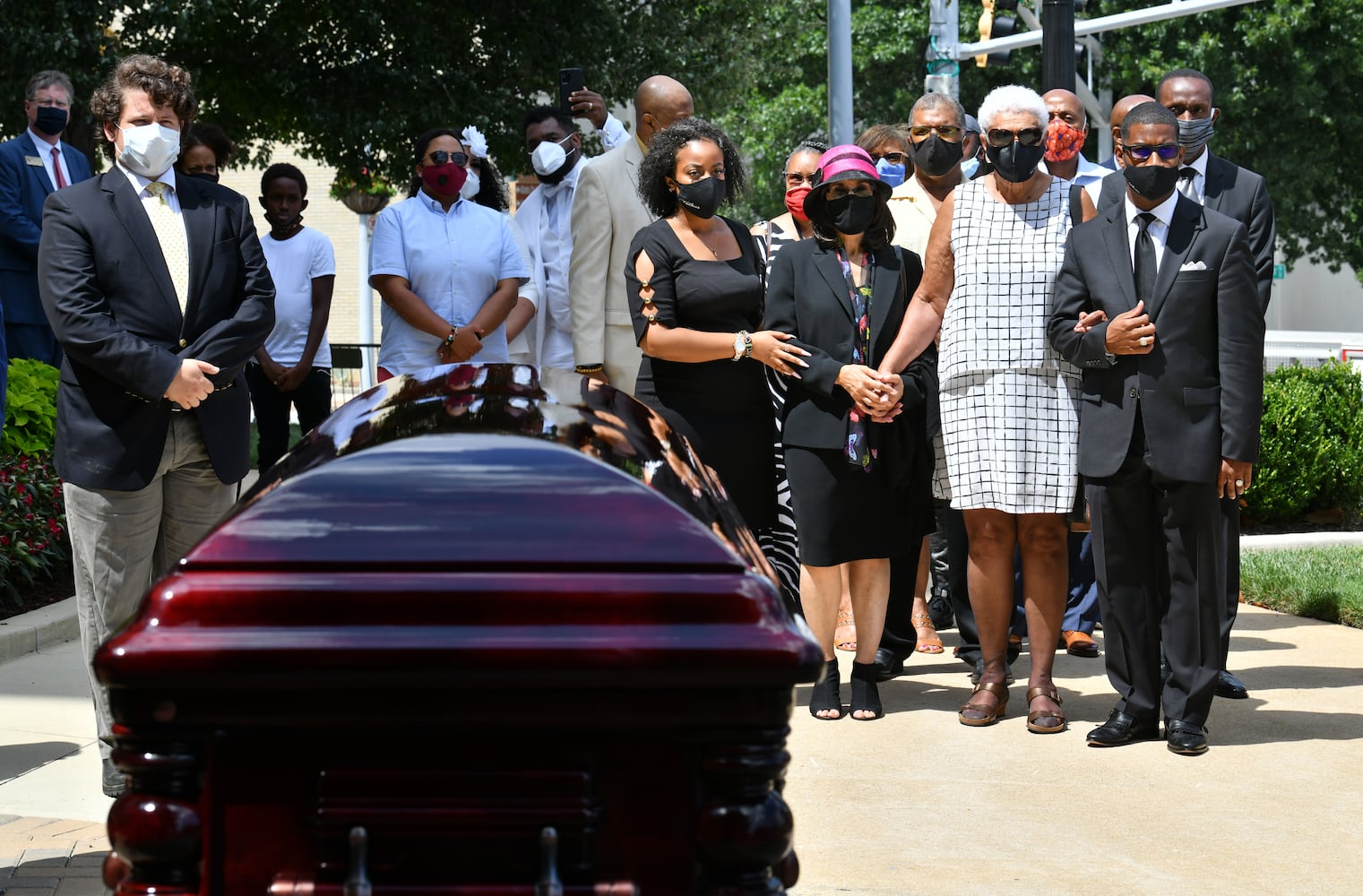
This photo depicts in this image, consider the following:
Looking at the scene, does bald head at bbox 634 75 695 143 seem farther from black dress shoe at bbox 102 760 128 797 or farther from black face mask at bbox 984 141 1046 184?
black dress shoe at bbox 102 760 128 797

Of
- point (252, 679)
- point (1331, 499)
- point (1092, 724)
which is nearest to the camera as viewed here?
point (252, 679)

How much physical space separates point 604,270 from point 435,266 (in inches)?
31.7

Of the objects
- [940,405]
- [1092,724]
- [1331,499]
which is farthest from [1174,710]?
[1331,499]

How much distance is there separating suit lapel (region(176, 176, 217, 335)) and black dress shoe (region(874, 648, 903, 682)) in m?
3.40

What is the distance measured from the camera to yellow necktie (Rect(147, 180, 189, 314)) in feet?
16.2

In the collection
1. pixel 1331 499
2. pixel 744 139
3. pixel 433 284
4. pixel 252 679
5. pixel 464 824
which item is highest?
pixel 744 139

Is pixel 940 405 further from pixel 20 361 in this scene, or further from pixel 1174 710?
pixel 20 361

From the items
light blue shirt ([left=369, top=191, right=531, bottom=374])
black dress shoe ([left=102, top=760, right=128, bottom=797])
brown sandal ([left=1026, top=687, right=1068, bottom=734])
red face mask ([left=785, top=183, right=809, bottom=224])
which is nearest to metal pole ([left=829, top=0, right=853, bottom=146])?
red face mask ([left=785, top=183, right=809, bottom=224])

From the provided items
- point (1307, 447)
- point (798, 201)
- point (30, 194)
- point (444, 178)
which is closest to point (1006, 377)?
point (798, 201)

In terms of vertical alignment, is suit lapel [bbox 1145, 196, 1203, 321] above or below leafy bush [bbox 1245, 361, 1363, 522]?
above

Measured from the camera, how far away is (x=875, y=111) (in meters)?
34.0

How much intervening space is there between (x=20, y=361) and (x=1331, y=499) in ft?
31.5

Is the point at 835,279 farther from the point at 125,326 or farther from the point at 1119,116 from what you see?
the point at 125,326

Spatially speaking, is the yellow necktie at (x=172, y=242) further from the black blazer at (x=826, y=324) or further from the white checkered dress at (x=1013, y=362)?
the white checkered dress at (x=1013, y=362)
